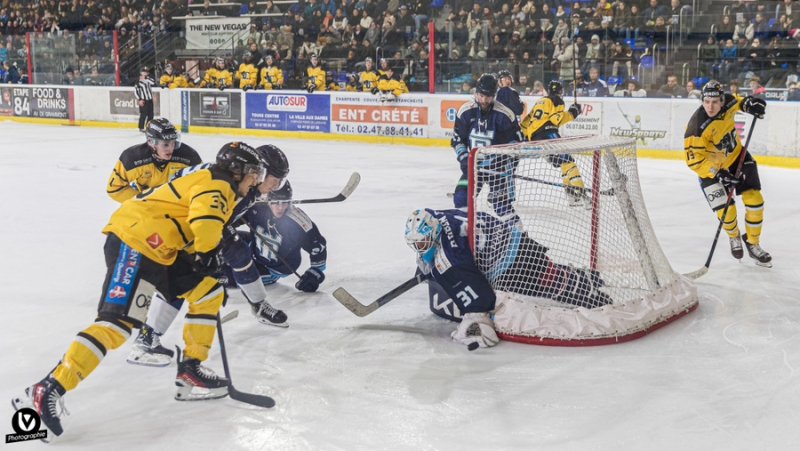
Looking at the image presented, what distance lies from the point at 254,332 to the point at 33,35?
16.0 meters

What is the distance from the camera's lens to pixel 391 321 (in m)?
4.31

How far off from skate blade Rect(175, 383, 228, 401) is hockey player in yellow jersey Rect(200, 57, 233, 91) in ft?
42.6

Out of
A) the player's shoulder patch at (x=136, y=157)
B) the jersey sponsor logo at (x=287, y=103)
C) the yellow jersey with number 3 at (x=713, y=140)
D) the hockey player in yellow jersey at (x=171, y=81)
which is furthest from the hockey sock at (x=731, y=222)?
the hockey player in yellow jersey at (x=171, y=81)

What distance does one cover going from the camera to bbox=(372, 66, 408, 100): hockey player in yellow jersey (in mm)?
13203

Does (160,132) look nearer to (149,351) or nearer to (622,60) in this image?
(149,351)

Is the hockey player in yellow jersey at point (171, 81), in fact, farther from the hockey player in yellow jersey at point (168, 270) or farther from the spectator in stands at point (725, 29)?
the hockey player in yellow jersey at point (168, 270)

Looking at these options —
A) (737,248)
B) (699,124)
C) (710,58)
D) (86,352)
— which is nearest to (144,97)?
(710,58)

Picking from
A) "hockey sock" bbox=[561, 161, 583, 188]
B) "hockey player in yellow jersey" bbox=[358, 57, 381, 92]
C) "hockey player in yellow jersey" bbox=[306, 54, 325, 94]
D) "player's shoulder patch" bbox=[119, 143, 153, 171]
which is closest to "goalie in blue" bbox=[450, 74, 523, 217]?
"hockey sock" bbox=[561, 161, 583, 188]

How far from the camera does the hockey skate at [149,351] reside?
11.9 feet

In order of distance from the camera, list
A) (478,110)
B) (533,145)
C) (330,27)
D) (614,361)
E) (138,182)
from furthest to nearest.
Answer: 1. (330,27)
2. (478,110)
3. (138,182)
4. (533,145)
5. (614,361)

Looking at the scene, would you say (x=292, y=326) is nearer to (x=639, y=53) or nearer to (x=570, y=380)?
(x=570, y=380)

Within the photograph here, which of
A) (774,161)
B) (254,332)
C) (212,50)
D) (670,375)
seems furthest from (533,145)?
(212,50)

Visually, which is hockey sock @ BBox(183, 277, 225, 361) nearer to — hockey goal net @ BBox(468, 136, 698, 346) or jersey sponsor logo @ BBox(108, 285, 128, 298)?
jersey sponsor logo @ BBox(108, 285, 128, 298)

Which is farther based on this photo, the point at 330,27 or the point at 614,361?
the point at 330,27
